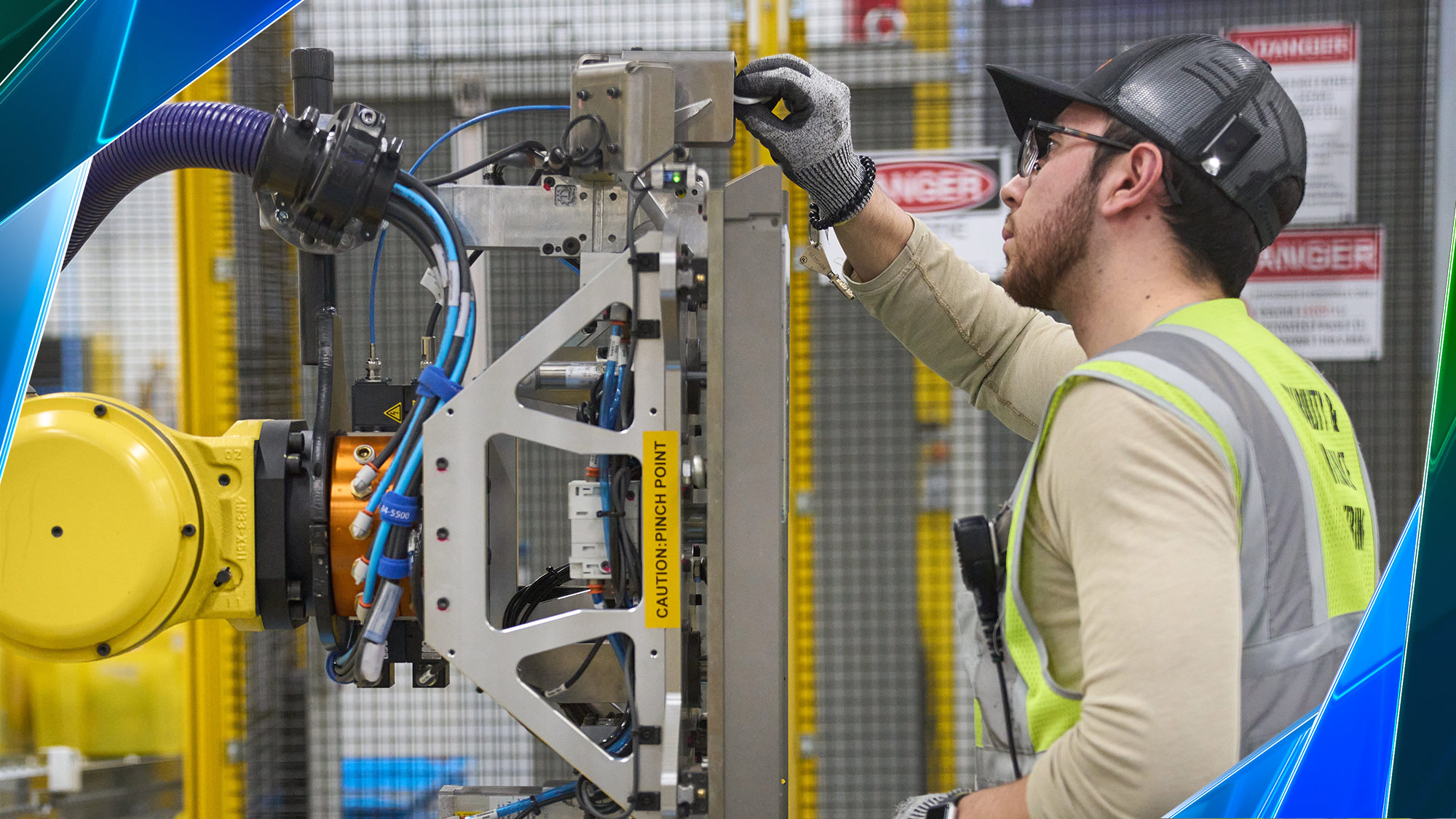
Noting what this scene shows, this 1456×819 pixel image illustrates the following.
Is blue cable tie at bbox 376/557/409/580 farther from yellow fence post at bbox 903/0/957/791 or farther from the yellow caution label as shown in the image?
yellow fence post at bbox 903/0/957/791

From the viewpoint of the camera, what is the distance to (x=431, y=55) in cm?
370

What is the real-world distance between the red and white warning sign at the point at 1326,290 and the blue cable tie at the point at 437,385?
300 centimetres

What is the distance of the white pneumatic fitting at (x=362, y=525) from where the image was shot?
1.78 meters

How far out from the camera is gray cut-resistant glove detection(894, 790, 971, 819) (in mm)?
1439

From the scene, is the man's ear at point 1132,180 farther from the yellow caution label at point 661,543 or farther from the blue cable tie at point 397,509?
the blue cable tie at point 397,509

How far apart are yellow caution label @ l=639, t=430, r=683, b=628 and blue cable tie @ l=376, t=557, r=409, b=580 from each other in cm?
41

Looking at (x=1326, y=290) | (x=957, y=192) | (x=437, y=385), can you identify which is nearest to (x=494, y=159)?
(x=437, y=385)

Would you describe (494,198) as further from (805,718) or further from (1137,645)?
(805,718)

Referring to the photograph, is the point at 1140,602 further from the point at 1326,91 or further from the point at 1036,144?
the point at 1326,91

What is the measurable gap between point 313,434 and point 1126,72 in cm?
153

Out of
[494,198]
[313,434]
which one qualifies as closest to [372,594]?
[313,434]

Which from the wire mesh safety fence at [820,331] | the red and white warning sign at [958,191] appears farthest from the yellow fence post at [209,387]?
the red and white warning sign at [958,191]

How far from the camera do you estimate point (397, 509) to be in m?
1.76

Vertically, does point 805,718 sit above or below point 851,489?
below
